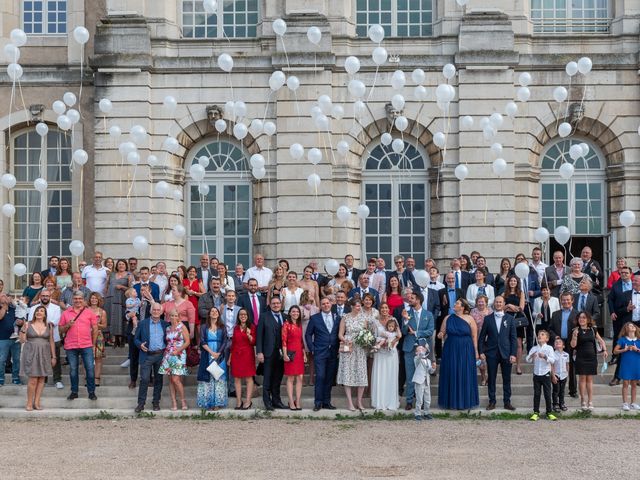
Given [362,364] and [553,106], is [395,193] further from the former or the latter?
[362,364]

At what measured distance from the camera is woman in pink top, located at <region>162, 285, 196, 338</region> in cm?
1580

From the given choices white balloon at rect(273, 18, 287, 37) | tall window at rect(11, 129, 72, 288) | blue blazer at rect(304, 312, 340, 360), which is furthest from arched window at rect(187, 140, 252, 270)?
blue blazer at rect(304, 312, 340, 360)

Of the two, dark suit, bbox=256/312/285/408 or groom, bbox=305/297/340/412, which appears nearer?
dark suit, bbox=256/312/285/408

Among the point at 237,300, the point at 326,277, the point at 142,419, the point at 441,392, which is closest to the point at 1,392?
the point at 142,419

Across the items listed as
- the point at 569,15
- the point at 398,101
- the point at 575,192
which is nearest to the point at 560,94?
the point at 575,192

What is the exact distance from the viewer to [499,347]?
15266 millimetres

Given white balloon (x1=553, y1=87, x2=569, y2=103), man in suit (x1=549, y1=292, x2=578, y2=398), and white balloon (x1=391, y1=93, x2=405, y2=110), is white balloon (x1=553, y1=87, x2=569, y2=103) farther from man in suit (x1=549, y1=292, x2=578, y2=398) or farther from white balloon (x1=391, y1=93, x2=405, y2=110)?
man in suit (x1=549, y1=292, x2=578, y2=398)

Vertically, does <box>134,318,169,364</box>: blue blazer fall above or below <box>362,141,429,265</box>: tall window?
below

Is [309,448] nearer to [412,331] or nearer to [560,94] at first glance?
[412,331]

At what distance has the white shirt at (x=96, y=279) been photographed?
1753cm

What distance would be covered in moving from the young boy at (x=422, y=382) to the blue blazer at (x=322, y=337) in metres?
1.33

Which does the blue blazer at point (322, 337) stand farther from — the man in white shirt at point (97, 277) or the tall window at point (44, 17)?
the tall window at point (44, 17)

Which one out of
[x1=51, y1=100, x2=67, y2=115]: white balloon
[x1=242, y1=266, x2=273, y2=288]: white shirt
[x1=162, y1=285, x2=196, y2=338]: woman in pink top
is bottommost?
[x1=162, y1=285, x2=196, y2=338]: woman in pink top

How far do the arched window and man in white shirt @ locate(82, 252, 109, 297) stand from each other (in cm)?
436
